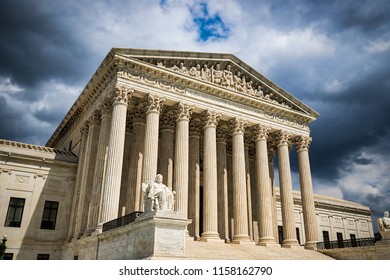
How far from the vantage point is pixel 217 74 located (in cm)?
3167

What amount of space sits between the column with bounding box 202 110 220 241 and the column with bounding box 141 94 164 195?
4.68 metres

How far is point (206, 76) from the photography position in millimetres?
30969

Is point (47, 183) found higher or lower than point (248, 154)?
lower

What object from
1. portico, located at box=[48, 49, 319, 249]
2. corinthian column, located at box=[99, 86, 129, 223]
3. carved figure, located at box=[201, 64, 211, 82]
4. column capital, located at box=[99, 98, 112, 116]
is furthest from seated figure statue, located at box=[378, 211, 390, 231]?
column capital, located at box=[99, 98, 112, 116]

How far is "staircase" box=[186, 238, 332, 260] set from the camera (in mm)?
21411

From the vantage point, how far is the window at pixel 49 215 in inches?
1149

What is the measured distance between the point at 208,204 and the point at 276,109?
41.2 ft

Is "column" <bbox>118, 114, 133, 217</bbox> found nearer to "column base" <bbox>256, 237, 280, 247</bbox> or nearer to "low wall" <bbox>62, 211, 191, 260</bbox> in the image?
"low wall" <bbox>62, 211, 191, 260</bbox>

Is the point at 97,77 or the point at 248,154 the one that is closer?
the point at 97,77
